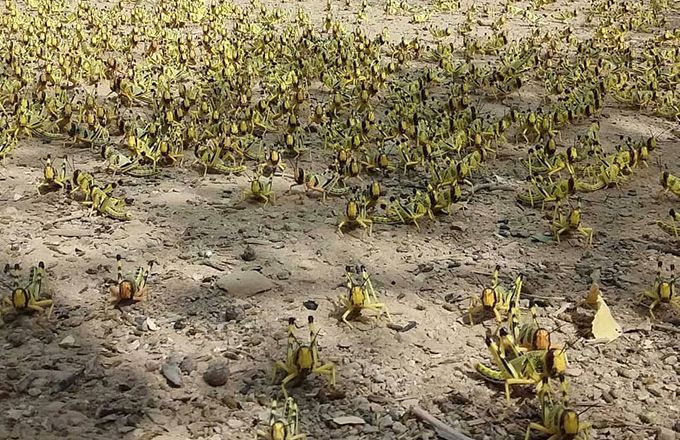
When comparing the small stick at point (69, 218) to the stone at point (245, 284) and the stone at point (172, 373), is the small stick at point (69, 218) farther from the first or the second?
the stone at point (172, 373)

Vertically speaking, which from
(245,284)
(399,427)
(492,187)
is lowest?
(399,427)

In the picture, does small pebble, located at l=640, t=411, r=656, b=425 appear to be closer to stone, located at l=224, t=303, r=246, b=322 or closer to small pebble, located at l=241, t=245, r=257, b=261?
stone, located at l=224, t=303, r=246, b=322

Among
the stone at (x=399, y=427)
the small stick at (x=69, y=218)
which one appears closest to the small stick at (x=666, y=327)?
the stone at (x=399, y=427)

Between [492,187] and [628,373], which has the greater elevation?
[492,187]

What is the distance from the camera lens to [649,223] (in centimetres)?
461

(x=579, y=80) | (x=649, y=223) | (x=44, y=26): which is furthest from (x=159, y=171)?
(x=44, y=26)

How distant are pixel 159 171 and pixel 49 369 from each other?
2608mm

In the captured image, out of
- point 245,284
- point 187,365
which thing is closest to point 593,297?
point 245,284

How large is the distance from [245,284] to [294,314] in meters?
0.42

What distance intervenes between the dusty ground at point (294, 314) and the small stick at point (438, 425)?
0.03 metres

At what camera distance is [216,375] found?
318 cm

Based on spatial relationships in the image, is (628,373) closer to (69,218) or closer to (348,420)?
(348,420)

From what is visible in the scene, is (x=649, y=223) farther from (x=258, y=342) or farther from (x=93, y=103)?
(x=93, y=103)

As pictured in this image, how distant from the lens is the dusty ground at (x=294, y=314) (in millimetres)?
2967
